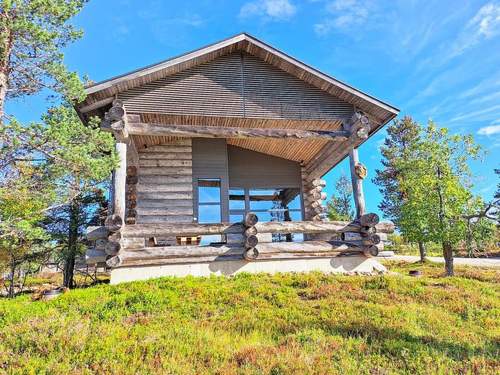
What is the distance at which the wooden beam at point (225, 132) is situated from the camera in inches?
407

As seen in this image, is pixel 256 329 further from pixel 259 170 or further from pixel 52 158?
pixel 259 170

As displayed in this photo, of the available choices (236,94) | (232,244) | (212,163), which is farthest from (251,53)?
(232,244)

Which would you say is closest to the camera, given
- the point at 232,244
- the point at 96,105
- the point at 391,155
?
the point at 232,244

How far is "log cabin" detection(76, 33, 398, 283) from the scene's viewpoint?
31.9ft

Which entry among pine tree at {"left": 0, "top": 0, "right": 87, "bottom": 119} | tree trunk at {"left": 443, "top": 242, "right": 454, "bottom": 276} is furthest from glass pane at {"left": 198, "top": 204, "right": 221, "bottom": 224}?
tree trunk at {"left": 443, "top": 242, "right": 454, "bottom": 276}

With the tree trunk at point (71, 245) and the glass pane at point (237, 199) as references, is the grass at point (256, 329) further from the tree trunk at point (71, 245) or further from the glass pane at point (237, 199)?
the tree trunk at point (71, 245)

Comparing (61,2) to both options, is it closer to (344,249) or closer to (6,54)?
(6,54)

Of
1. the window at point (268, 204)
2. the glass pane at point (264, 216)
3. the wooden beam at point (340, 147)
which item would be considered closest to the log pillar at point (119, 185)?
the window at point (268, 204)

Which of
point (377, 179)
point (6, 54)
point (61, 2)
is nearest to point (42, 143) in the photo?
point (6, 54)

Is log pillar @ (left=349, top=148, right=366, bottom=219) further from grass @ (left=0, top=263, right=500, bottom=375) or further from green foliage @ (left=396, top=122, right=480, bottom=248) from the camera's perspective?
green foliage @ (left=396, top=122, right=480, bottom=248)

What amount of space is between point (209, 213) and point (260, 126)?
4.13 m

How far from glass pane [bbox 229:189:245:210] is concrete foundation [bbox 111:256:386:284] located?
4.79 m

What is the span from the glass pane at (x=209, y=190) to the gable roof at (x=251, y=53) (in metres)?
4.65

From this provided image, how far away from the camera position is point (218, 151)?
14156mm
